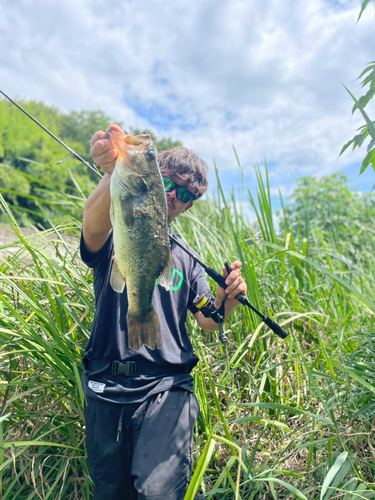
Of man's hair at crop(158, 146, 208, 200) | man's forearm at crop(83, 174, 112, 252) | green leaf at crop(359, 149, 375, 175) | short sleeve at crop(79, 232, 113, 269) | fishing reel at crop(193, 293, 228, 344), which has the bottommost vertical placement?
fishing reel at crop(193, 293, 228, 344)

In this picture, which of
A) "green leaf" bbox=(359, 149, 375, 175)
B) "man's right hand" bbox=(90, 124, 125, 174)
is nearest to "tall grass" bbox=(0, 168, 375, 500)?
"green leaf" bbox=(359, 149, 375, 175)

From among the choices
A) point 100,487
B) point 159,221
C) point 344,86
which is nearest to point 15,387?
point 100,487

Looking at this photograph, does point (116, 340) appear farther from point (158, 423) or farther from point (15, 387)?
point (15, 387)

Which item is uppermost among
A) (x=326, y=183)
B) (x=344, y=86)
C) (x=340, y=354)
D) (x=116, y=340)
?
(x=326, y=183)

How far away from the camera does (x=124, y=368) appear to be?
5.36ft

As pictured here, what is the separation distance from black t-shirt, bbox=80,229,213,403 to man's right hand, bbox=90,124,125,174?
1.52ft

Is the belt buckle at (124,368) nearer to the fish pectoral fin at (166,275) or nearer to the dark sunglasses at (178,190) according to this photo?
the fish pectoral fin at (166,275)

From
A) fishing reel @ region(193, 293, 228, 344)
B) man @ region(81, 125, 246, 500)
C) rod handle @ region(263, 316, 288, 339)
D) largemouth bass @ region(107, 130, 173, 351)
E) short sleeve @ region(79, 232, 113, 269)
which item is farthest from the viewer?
fishing reel @ region(193, 293, 228, 344)

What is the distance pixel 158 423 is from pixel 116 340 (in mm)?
433

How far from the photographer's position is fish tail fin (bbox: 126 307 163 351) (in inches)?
57.2

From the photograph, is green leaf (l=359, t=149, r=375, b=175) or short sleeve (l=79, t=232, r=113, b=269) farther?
short sleeve (l=79, t=232, r=113, b=269)

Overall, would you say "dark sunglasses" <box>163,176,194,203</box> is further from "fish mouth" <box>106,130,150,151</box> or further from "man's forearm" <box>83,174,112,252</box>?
"fish mouth" <box>106,130,150,151</box>

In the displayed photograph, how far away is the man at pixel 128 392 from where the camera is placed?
1499mm

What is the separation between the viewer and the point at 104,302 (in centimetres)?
174
